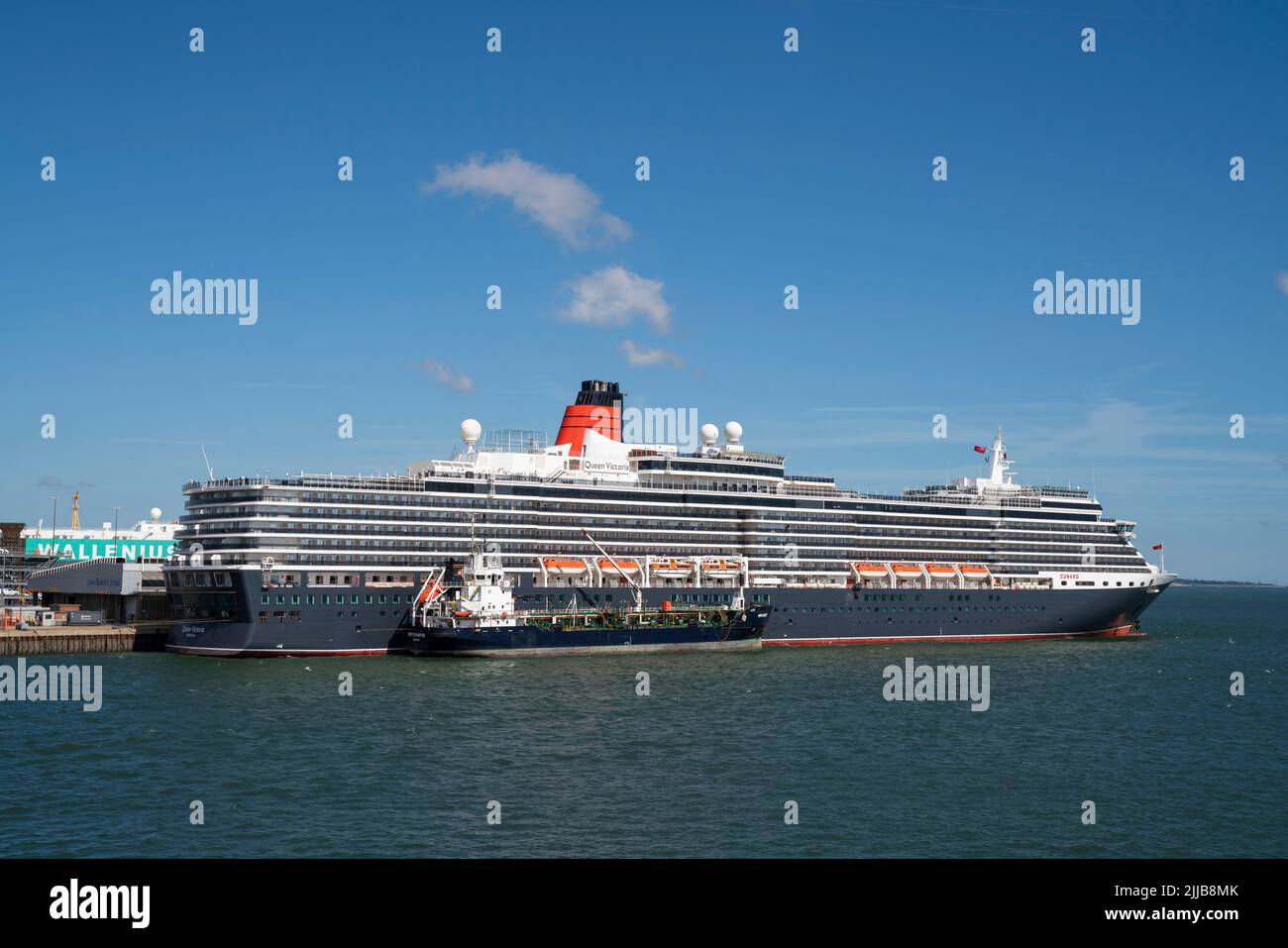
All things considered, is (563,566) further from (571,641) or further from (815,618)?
(815,618)

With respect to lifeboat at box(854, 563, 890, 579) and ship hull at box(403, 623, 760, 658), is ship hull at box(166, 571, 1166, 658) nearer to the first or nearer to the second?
lifeboat at box(854, 563, 890, 579)

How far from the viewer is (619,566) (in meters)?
87.8

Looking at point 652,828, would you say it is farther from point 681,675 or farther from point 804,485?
point 804,485

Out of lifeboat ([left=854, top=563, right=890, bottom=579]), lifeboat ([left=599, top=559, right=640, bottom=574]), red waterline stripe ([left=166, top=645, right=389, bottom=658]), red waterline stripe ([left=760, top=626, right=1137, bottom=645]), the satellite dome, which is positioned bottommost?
red waterline stripe ([left=760, top=626, right=1137, bottom=645])

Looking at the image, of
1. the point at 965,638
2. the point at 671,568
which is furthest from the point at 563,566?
the point at 965,638

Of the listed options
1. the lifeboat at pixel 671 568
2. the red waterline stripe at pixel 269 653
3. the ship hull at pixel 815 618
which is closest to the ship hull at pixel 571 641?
the red waterline stripe at pixel 269 653

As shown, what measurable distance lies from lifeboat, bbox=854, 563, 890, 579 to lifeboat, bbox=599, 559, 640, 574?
818 inches

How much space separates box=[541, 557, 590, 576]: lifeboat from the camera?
84125 mm

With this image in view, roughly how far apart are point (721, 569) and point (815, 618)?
8554mm

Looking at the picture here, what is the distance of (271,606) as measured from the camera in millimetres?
72688

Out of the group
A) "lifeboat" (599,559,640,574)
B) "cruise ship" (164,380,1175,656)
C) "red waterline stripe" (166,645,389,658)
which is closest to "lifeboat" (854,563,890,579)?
"cruise ship" (164,380,1175,656)
